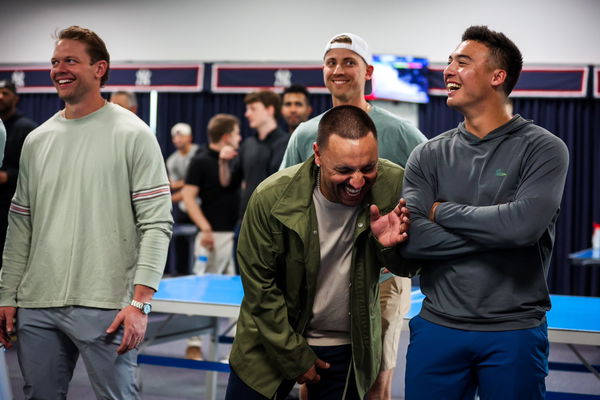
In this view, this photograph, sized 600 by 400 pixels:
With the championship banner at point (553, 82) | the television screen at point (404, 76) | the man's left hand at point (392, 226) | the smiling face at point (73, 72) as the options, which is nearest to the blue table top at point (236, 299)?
the man's left hand at point (392, 226)

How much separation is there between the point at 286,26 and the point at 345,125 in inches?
358

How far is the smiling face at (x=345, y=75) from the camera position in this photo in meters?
3.42

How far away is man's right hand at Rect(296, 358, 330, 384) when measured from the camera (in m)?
2.51

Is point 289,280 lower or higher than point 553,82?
lower

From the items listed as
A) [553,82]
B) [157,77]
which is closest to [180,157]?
[157,77]

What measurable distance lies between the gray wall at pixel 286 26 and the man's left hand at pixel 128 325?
8.56m

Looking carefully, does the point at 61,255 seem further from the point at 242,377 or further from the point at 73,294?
the point at 242,377

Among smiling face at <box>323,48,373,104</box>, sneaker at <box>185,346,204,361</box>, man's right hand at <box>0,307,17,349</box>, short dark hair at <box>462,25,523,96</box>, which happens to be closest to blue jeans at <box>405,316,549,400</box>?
short dark hair at <box>462,25,523,96</box>

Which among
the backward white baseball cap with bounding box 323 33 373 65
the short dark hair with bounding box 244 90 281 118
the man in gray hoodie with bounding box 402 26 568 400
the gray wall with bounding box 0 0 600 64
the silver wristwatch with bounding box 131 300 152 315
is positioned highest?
the gray wall with bounding box 0 0 600 64

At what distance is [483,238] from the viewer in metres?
2.32

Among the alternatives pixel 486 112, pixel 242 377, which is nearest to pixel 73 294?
pixel 242 377

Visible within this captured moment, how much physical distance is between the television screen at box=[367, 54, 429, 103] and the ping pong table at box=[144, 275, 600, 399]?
557 centimetres

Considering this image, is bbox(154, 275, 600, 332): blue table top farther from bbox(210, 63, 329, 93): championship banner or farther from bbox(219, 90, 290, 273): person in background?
bbox(210, 63, 329, 93): championship banner

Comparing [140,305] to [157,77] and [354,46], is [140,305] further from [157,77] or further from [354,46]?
[157,77]
